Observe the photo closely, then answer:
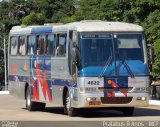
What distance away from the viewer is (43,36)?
26.4m

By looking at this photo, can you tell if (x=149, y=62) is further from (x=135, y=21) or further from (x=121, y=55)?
(x=135, y=21)

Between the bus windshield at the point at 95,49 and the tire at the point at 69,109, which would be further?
the tire at the point at 69,109

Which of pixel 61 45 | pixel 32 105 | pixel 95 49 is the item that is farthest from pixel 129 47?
pixel 32 105

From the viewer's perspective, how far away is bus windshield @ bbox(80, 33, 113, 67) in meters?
22.8

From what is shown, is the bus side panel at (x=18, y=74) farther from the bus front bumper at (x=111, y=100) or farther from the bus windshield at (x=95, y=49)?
the bus front bumper at (x=111, y=100)

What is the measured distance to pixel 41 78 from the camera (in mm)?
26562

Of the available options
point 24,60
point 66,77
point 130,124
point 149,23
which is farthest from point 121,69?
point 149,23

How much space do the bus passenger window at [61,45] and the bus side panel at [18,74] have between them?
3.41 m

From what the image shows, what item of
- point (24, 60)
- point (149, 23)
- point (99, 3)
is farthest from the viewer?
point (99, 3)

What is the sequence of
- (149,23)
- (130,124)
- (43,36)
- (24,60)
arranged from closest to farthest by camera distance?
(130,124)
(43,36)
(24,60)
(149,23)

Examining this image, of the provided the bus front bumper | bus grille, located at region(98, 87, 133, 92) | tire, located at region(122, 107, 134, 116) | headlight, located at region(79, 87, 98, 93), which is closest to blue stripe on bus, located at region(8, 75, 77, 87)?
headlight, located at region(79, 87, 98, 93)

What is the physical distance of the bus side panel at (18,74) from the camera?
2825 centimetres

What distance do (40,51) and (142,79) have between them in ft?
16.0

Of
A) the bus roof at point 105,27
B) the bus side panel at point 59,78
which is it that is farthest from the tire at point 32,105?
the bus roof at point 105,27
